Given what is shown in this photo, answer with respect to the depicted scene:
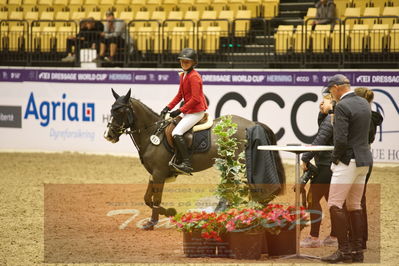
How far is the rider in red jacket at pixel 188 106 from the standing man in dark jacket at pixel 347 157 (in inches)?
120

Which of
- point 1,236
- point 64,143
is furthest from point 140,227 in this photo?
point 64,143

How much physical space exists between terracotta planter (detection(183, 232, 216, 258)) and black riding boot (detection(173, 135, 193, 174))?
8.72ft

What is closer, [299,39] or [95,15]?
[299,39]

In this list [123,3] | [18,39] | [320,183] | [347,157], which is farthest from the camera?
[123,3]

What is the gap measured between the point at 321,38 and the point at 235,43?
7.30ft

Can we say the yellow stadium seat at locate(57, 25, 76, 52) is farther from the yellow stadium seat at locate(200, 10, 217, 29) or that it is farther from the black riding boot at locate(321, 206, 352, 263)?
the black riding boot at locate(321, 206, 352, 263)

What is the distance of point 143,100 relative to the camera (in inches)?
698

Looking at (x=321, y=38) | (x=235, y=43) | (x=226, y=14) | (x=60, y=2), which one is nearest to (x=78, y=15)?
(x=60, y=2)

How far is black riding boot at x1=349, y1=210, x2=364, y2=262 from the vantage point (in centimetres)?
785

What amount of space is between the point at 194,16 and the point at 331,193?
12.3 metres

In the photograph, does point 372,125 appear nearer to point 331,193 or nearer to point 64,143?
point 331,193

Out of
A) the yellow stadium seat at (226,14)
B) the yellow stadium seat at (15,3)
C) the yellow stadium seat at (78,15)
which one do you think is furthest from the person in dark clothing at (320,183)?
the yellow stadium seat at (15,3)

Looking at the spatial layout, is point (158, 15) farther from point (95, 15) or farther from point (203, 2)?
point (95, 15)

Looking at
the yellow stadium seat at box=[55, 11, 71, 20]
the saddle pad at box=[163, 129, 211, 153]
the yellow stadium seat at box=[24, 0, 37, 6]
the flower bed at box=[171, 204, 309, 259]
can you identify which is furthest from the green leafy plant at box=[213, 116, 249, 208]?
the yellow stadium seat at box=[24, 0, 37, 6]
